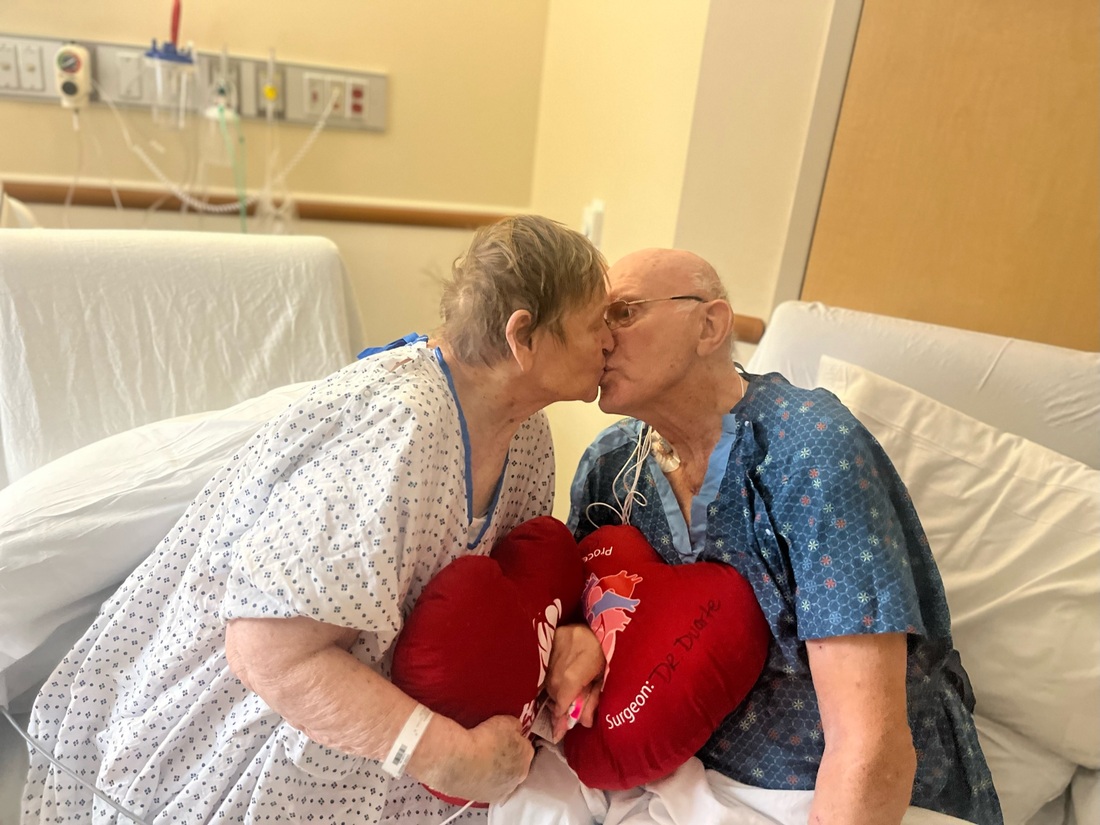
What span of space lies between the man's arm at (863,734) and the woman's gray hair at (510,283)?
A: 502mm

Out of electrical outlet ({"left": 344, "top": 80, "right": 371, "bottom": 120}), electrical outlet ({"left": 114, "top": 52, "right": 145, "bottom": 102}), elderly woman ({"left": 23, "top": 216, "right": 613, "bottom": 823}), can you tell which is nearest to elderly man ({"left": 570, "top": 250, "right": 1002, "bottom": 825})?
elderly woman ({"left": 23, "top": 216, "right": 613, "bottom": 823})

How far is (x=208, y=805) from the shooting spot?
97 cm

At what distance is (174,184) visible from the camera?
6.70 ft

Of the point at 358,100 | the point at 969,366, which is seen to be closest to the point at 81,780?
the point at 969,366

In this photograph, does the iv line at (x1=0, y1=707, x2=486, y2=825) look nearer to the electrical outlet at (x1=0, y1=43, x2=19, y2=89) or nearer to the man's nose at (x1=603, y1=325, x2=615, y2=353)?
the man's nose at (x1=603, y1=325, x2=615, y2=353)

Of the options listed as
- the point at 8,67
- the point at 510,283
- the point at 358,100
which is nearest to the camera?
the point at 510,283

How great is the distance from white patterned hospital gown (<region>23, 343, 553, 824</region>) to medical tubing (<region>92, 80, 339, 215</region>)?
126 centimetres

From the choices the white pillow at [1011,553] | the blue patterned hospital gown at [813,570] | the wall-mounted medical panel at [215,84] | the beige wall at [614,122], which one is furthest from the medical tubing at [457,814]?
the wall-mounted medical panel at [215,84]

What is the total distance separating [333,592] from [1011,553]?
3.33 ft

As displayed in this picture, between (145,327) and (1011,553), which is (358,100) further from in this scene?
(1011,553)

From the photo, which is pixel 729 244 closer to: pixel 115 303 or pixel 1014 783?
pixel 1014 783

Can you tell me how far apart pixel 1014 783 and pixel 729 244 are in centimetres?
103

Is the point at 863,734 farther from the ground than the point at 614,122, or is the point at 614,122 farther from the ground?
the point at 614,122

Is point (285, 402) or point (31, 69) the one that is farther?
point (31, 69)
